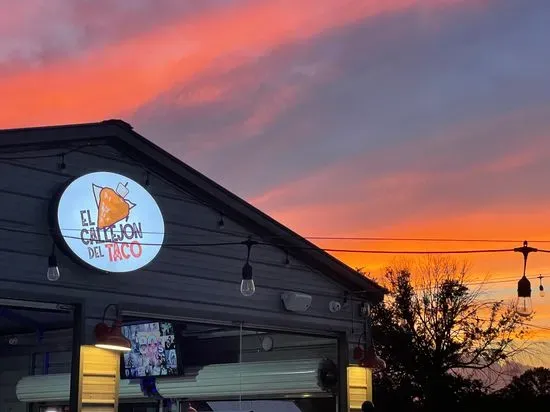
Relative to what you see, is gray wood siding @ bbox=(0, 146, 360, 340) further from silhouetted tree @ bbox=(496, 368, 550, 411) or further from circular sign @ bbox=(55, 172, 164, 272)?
silhouetted tree @ bbox=(496, 368, 550, 411)

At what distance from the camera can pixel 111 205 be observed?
8023 mm

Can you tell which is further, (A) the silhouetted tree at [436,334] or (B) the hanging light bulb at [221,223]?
(A) the silhouetted tree at [436,334]

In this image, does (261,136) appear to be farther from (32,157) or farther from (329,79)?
(32,157)

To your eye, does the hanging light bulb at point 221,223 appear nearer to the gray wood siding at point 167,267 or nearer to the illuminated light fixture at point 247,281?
the gray wood siding at point 167,267

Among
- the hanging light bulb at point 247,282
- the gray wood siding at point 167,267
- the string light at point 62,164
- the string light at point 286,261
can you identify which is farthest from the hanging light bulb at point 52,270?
the string light at point 286,261

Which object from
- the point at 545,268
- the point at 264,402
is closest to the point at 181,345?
the point at 264,402

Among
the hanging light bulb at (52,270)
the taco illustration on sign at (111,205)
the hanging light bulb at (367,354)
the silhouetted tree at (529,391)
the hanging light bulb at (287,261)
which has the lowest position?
the silhouetted tree at (529,391)

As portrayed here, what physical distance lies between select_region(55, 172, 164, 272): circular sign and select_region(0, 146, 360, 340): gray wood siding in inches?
4.9

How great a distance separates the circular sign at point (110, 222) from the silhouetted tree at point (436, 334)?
19.7 m

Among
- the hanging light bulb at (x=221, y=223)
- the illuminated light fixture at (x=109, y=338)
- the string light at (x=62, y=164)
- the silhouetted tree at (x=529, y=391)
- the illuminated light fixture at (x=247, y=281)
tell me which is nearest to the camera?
the illuminated light fixture at (x=109, y=338)

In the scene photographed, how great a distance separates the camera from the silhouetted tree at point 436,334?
90.8 feet

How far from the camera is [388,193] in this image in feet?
51.0

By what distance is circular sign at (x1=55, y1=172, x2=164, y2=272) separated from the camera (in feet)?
25.0

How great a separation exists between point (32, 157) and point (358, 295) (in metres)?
4.96
